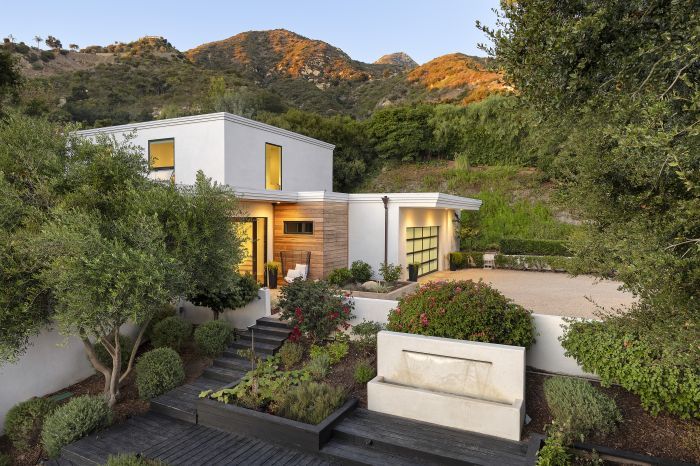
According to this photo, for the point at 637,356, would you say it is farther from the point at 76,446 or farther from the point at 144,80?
the point at 144,80

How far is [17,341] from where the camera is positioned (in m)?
6.07

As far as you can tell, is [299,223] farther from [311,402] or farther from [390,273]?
[311,402]

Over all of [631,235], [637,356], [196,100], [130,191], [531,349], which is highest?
[196,100]

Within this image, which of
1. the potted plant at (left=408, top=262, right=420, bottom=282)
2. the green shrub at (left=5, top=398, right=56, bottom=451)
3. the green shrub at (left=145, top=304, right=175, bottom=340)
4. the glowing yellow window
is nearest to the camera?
the green shrub at (left=5, top=398, right=56, bottom=451)

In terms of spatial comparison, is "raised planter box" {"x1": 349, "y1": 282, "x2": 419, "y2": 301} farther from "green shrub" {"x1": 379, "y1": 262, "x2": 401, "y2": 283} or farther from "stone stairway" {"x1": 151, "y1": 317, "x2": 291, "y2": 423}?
"stone stairway" {"x1": 151, "y1": 317, "x2": 291, "y2": 423}

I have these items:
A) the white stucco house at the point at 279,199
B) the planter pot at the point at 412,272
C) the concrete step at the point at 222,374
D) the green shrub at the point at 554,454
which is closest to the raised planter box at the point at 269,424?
the concrete step at the point at 222,374

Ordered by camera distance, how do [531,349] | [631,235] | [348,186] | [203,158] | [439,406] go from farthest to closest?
[348,186], [203,158], [531,349], [439,406], [631,235]

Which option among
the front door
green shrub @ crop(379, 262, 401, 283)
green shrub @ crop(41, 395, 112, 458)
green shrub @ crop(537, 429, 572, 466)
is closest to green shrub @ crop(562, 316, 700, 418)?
green shrub @ crop(537, 429, 572, 466)

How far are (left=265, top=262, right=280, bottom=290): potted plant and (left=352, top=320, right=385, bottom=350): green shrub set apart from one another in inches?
209

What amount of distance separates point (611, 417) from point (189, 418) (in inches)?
233

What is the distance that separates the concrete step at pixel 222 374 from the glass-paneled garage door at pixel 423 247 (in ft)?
27.3

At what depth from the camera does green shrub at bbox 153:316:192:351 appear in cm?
869

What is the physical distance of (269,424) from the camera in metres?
5.46

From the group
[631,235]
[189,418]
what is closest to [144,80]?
[189,418]
